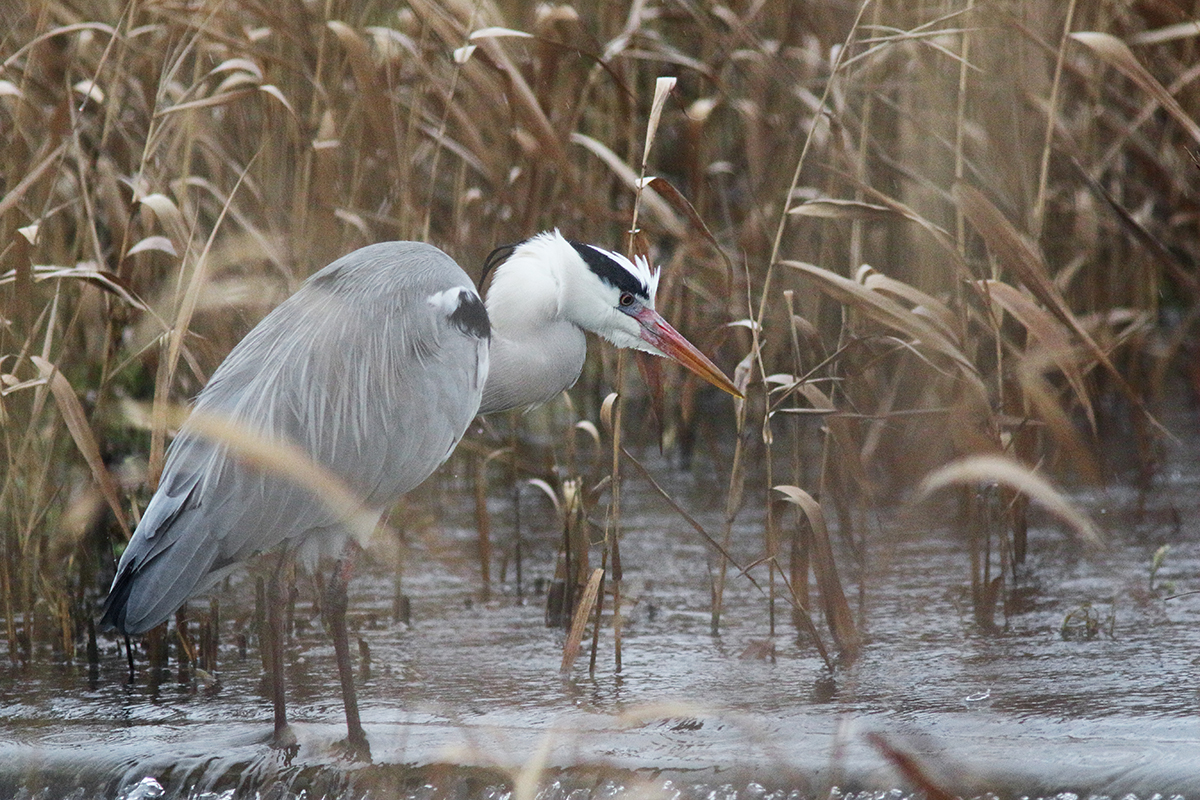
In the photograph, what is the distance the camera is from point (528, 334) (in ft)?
11.9

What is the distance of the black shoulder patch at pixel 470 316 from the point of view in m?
3.25

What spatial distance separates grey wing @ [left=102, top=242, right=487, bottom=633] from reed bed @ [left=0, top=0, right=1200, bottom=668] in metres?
0.22

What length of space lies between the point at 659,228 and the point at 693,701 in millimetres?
2343

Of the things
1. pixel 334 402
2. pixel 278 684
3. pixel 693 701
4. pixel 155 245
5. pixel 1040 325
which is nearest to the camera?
pixel 278 684

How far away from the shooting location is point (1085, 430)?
17.0 ft

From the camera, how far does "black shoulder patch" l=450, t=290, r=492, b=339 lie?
10.6ft

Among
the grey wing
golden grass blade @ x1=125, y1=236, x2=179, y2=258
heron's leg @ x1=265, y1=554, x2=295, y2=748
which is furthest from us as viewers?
golden grass blade @ x1=125, y1=236, x2=179, y2=258

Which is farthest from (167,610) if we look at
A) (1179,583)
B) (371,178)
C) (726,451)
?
(726,451)

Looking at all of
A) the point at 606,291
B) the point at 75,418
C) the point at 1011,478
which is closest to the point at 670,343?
the point at 606,291

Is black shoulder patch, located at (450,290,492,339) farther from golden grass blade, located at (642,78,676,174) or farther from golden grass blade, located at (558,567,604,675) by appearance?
golden grass blade, located at (558,567,604,675)

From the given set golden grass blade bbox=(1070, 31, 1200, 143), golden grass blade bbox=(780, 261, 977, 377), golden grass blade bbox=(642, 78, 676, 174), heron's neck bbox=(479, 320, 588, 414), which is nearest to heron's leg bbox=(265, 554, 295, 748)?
heron's neck bbox=(479, 320, 588, 414)

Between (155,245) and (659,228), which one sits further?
(659,228)

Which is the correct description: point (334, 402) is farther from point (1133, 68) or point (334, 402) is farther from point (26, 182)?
point (1133, 68)

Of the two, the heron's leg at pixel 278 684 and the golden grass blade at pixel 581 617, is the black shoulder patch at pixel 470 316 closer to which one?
the golden grass blade at pixel 581 617
